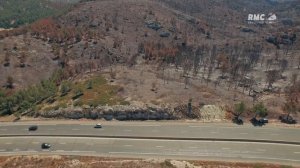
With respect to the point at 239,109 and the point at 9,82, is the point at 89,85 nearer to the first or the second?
the point at 9,82

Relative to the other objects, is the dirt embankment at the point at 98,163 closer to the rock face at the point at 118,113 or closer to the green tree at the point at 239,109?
the rock face at the point at 118,113

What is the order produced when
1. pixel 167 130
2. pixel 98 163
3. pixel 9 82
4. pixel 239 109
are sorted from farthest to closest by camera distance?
pixel 9 82
pixel 239 109
pixel 167 130
pixel 98 163

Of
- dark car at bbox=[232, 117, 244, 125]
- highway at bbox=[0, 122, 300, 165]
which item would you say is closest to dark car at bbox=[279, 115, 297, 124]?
Answer: highway at bbox=[0, 122, 300, 165]

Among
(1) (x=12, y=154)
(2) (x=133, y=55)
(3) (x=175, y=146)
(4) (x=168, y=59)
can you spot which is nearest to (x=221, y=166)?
(3) (x=175, y=146)

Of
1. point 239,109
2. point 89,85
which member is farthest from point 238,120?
point 89,85

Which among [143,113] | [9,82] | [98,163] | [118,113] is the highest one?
Answer: [9,82]

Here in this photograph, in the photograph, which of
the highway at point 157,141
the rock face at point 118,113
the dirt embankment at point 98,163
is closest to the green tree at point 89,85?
the rock face at point 118,113

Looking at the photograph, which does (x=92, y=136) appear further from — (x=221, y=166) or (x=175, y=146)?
(x=221, y=166)
